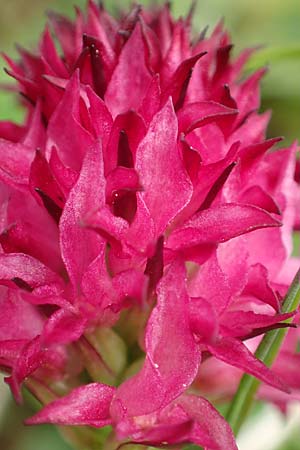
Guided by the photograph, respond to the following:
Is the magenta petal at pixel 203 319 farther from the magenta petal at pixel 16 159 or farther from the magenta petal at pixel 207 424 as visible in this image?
the magenta petal at pixel 16 159

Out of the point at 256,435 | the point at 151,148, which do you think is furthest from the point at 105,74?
Result: the point at 256,435

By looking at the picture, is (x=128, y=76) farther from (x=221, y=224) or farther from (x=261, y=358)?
(x=261, y=358)

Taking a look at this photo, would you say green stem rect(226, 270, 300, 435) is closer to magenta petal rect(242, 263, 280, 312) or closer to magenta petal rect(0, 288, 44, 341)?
magenta petal rect(242, 263, 280, 312)

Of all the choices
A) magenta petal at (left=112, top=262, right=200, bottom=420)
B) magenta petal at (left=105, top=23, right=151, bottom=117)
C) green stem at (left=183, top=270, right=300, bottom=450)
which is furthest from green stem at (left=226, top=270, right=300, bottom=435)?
magenta petal at (left=105, top=23, right=151, bottom=117)

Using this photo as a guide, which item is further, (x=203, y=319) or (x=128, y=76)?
(x=128, y=76)

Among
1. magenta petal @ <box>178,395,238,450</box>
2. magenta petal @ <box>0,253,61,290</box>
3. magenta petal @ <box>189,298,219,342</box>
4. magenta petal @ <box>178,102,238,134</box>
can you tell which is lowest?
magenta petal @ <box>178,395,238,450</box>

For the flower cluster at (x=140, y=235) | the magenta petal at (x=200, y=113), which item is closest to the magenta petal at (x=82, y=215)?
the flower cluster at (x=140, y=235)

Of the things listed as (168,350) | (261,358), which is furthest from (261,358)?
(168,350)
